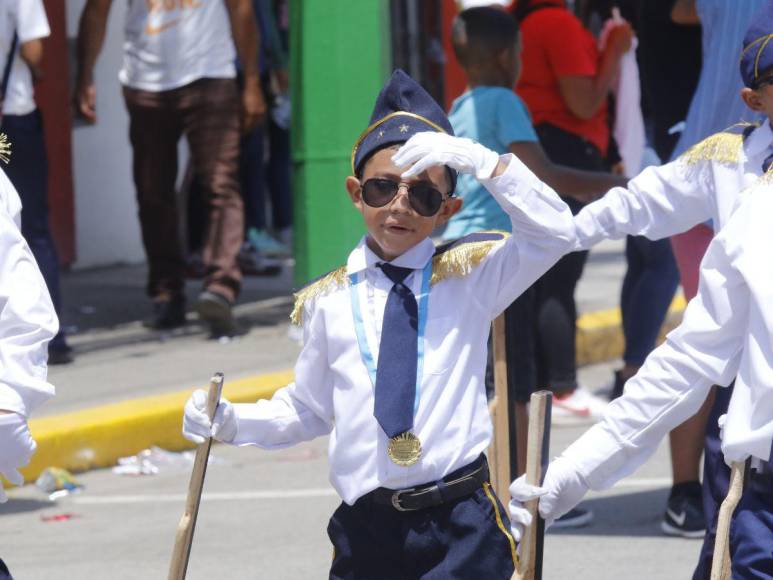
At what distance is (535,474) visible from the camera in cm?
376

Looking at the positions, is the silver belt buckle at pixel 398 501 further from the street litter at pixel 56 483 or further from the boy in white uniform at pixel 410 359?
the street litter at pixel 56 483

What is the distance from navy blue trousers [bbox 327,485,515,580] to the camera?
154 inches

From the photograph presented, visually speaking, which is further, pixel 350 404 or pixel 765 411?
pixel 350 404

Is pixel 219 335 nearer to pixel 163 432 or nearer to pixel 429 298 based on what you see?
pixel 163 432

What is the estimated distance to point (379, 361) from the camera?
3959mm

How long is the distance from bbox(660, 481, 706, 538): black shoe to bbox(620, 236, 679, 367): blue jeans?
4.91ft

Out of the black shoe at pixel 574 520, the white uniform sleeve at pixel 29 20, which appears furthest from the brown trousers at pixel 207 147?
the black shoe at pixel 574 520

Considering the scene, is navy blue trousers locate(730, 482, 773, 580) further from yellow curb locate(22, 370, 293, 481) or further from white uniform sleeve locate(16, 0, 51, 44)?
white uniform sleeve locate(16, 0, 51, 44)

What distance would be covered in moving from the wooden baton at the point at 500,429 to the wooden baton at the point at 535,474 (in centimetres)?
114

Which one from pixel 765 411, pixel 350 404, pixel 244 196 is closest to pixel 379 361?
pixel 350 404

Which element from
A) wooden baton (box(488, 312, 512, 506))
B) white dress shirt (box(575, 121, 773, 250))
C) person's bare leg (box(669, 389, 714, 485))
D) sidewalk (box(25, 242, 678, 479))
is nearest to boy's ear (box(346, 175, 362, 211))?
white dress shirt (box(575, 121, 773, 250))

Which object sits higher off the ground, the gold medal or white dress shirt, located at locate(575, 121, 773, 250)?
white dress shirt, located at locate(575, 121, 773, 250)

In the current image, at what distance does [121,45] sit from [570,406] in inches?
191

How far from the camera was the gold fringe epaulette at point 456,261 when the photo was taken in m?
4.07
